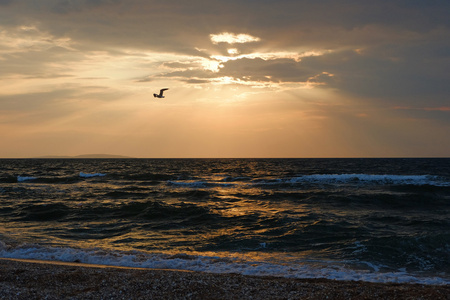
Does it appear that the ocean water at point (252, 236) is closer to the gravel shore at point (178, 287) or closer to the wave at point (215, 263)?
the wave at point (215, 263)

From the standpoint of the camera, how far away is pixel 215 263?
34.2 feet

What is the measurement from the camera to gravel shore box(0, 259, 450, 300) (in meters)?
7.15

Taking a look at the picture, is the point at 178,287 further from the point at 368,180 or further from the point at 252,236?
the point at 368,180

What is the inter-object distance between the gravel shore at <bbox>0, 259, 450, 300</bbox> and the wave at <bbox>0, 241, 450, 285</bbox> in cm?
101

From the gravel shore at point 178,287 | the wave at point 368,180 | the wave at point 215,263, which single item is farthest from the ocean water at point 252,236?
the wave at point 368,180

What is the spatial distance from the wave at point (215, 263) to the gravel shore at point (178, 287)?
1006 millimetres

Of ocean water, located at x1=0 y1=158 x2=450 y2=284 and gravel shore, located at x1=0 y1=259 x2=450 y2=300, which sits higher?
gravel shore, located at x1=0 y1=259 x2=450 y2=300

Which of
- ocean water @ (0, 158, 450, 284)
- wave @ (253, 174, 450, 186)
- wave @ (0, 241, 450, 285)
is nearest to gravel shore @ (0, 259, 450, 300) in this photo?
wave @ (0, 241, 450, 285)

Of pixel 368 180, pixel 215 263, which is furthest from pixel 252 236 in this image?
pixel 368 180

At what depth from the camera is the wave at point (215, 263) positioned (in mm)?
9242

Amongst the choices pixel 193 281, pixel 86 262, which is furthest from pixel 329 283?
pixel 86 262

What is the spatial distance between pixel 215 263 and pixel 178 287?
295 cm

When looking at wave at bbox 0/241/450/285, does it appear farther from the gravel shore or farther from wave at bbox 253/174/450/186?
wave at bbox 253/174/450/186

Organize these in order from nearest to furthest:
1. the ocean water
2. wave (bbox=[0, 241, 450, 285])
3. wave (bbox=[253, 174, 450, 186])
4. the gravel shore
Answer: the gravel shore
wave (bbox=[0, 241, 450, 285])
the ocean water
wave (bbox=[253, 174, 450, 186])
